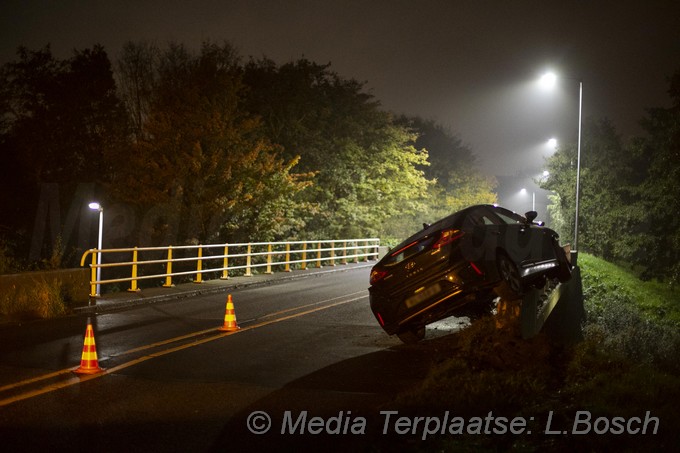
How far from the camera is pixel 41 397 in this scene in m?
7.89

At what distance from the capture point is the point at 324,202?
41188 mm

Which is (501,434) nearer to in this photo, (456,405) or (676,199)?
(456,405)

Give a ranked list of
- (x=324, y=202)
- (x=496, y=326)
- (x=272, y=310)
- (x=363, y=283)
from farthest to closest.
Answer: (x=324, y=202) < (x=363, y=283) < (x=272, y=310) < (x=496, y=326)

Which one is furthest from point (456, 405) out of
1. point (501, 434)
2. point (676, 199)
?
point (676, 199)

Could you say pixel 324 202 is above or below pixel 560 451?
above

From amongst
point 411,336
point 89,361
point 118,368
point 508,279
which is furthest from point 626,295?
point 89,361

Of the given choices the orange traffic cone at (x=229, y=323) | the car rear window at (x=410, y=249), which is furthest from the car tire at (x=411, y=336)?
the orange traffic cone at (x=229, y=323)

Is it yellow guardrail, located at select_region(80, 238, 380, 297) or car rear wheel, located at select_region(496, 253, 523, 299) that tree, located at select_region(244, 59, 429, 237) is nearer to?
yellow guardrail, located at select_region(80, 238, 380, 297)

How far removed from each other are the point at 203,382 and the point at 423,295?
3124 millimetres

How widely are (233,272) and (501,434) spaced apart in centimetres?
2367

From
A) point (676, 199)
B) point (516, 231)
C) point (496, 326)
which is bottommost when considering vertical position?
point (496, 326)

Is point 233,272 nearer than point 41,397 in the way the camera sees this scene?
No

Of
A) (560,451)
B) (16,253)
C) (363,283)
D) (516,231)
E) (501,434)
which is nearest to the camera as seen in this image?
(560,451)

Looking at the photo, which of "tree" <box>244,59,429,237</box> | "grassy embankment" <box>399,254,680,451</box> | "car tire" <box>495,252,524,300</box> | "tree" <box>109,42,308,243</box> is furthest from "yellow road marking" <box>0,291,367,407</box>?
"tree" <box>244,59,429,237</box>
